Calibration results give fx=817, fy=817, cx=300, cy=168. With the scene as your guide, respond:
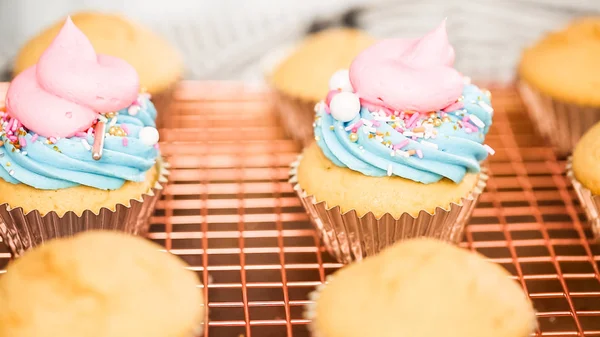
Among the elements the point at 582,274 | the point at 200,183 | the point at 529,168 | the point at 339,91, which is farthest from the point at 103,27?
the point at 582,274

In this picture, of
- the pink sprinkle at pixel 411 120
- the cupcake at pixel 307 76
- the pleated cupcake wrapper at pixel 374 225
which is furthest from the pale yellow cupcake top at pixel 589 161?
the cupcake at pixel 307 76

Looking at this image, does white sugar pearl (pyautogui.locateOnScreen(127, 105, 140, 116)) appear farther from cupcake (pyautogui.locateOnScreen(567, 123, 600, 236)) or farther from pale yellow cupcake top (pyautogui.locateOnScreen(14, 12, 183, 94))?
cupcake (pyautogui.locateOnScreen(567, 123, 600, 236))

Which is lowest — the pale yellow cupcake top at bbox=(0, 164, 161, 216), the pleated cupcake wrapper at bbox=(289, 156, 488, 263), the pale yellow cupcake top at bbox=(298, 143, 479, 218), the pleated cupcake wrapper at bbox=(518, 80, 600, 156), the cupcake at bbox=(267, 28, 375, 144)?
the pleated cupcake wrapper at bbox=(289, 156, 488, 263)

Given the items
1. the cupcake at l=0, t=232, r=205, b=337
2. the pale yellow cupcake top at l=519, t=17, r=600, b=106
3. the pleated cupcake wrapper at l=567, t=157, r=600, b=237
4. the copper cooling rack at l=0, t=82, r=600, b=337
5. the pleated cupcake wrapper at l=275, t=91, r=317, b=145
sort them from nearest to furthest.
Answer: the cupcake at l=0, t=232, r=205, b=337
the copper cooling rack at l=0, t=82, r=600, b=337
the pleated cupcake wrapper at l=567, t=157, r=600, b=237
the pale yellow cupcake top at l=519, t=17, r=600, b=106
the pleated cupcake wrapper at l=275, t=91, r=317, b=145

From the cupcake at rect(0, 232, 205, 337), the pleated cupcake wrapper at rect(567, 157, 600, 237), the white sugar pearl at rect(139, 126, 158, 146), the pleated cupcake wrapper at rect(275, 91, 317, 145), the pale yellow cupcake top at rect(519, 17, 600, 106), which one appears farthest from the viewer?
the pleated cupcake wrapper at rect(275, 91, 317, 145)

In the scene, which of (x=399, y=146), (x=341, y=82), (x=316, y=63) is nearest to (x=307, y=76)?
(x=316, y=63)

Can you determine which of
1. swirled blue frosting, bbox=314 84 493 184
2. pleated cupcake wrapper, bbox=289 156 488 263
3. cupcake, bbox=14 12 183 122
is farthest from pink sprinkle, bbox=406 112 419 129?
cupcake, bbox=14 12 183 122
